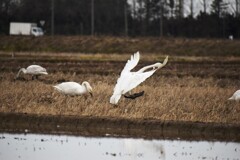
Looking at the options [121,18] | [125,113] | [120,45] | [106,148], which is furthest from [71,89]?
[121,18]

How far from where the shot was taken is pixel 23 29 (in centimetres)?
5459

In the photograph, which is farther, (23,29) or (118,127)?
(23,29)

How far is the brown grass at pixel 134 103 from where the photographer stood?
12.8 m

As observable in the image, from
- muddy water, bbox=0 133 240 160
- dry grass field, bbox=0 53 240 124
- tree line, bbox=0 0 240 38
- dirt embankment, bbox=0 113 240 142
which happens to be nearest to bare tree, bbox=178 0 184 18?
tree line, bbox=0 0 240 38

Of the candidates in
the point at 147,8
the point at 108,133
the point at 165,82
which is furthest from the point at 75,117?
the point at 147,8

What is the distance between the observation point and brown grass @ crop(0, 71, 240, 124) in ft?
41.9

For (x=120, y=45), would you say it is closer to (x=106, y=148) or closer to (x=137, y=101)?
(x=137, y=101)

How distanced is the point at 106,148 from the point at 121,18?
52.8 meters

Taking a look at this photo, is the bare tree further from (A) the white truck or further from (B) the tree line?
(A) the white truck

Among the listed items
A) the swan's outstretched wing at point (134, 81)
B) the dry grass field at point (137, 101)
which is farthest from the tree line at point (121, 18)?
the swan's outstretched wing at point (134, 81)

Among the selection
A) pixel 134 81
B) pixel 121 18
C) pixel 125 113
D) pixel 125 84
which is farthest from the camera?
pixel 121 18

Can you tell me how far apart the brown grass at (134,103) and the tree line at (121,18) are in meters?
37.2

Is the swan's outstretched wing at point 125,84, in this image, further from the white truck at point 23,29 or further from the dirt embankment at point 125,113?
the white truck at point 23,29

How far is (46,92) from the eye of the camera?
1576 cm
